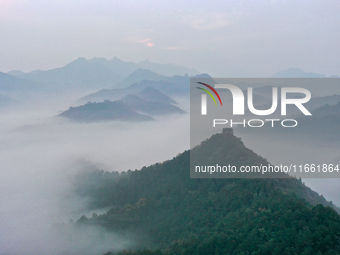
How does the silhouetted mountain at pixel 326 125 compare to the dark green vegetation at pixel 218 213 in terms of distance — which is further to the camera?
the silhouetted mountain at pixel 326 125

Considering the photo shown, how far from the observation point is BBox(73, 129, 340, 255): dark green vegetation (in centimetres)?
1905

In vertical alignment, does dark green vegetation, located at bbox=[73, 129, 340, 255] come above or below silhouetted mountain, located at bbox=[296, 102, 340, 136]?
below

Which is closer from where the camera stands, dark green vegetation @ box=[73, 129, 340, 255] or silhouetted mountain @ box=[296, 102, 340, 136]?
dark green vegetation @ box=[73, 129, 340, 255]

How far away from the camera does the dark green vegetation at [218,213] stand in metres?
19.0

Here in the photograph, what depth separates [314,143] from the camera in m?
114

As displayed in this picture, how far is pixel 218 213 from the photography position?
1182 inches

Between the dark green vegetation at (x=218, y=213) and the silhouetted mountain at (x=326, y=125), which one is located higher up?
the silhouetted mountain at (x=326, y=125)

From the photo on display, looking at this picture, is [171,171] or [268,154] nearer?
[171,171]

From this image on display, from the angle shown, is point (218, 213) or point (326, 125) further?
point (326, 125)

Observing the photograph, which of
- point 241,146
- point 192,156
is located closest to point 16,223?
point 192,156

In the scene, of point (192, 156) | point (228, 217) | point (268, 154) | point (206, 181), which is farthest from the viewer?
point (268, 154)

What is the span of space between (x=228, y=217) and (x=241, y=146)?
14785mm

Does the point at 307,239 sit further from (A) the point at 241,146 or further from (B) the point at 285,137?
(B) the point at 285,137

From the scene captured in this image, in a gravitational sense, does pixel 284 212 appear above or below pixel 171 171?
below
